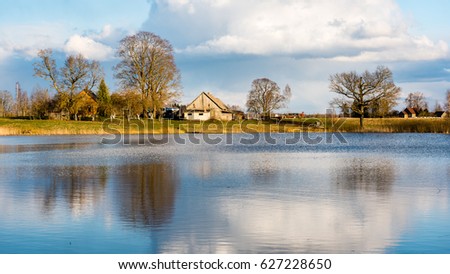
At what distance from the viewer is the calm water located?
11867 mm

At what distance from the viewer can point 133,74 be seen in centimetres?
8181

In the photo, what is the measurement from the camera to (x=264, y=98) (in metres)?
131

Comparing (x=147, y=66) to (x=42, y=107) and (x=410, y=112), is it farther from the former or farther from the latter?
(x=410, y=112)

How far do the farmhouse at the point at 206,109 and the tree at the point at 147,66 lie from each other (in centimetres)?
A: 2776

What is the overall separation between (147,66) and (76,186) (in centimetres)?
6179

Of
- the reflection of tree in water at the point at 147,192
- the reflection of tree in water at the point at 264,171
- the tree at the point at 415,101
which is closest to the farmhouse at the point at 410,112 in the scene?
the tree at the point at 415,101

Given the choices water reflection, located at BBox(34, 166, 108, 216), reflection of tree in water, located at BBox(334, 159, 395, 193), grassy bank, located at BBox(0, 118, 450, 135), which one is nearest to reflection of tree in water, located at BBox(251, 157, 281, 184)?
reflection of tree in water, located at BBox(334, 159, 395, 193)

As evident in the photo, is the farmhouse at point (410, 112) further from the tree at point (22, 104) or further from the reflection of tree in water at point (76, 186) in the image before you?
the reflection of tree in water at point (76, 186)

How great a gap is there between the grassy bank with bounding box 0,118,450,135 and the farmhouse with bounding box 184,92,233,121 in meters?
21.5

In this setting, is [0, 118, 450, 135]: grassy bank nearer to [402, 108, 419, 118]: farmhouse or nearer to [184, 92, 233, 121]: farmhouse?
[184, 92, 233, 121]: farmhouse

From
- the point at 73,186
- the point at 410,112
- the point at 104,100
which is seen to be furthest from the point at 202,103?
the point at 73,186

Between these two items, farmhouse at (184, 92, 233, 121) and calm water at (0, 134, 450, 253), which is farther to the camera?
farmhouse at (184, 92, 233, 121)

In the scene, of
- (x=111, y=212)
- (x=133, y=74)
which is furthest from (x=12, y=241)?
(x=133, y=74)
